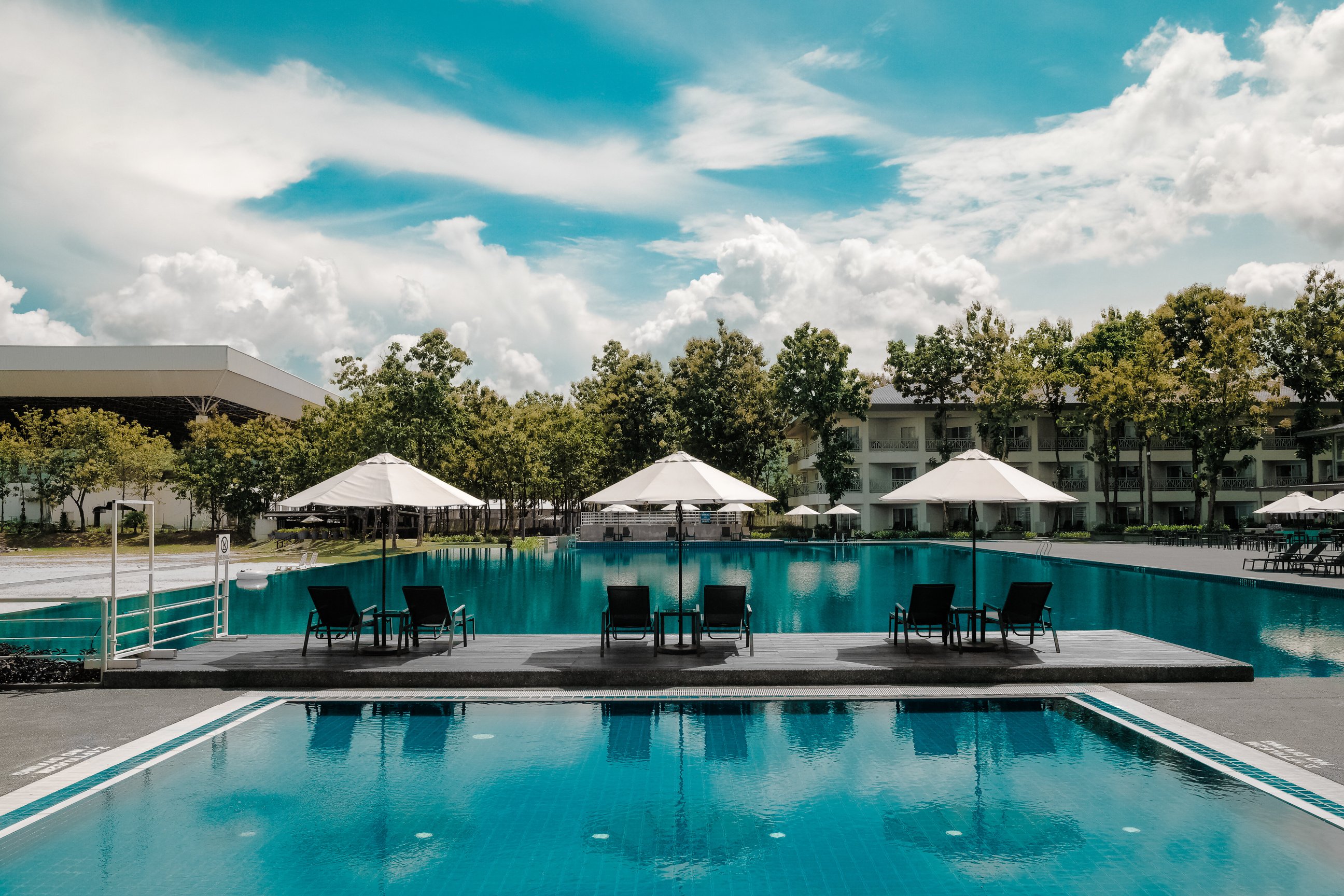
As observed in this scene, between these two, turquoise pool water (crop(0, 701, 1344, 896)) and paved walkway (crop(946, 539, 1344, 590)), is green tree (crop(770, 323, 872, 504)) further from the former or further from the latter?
turquoise pool water (crop(0, 701, 1344, 896))

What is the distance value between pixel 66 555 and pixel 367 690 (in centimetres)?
3694

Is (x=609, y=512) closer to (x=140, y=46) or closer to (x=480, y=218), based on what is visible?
(x=480, y=218)

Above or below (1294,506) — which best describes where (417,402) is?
above

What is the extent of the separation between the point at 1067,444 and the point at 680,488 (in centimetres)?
4877

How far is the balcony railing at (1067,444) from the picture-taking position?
5297cm

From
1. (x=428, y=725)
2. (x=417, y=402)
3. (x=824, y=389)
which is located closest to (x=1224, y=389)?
(x=824, y=389)

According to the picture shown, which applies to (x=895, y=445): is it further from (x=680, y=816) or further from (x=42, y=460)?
(x=680, y=816)

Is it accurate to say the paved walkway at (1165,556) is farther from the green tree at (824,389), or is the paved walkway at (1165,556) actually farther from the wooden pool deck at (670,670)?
the wooden pool deck at (670,670)

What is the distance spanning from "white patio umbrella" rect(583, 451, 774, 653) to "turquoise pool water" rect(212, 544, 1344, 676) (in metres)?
4.86

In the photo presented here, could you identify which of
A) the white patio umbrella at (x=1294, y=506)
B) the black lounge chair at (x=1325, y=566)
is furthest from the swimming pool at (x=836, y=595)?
the white patio umbrella at (x=1294, y=506)

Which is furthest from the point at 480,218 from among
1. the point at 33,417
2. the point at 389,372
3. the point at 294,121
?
the point at 33,417

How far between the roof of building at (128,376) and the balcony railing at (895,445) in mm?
30275

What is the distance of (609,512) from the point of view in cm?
Answer: 5125

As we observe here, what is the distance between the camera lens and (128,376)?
169ft
